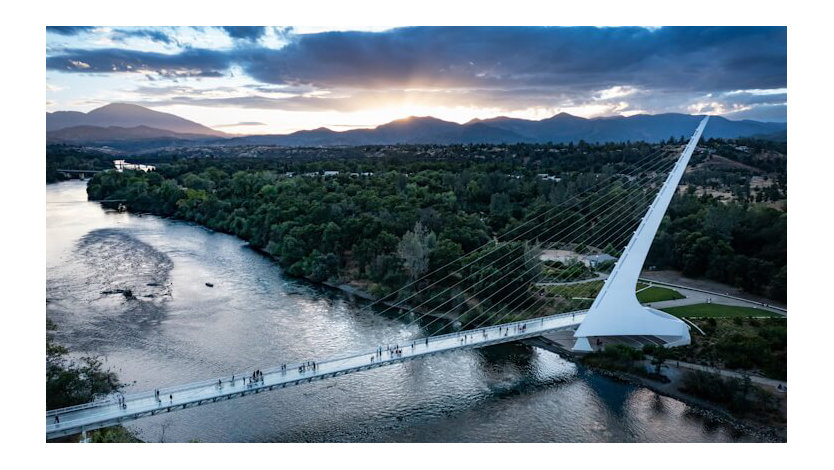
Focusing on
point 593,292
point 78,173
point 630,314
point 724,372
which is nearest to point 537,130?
point 593,292

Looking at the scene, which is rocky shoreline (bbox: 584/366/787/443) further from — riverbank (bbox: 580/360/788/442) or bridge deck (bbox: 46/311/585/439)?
bridge deck (bbox: 46/311/585/439)

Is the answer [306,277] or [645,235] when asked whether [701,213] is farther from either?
[306,277]

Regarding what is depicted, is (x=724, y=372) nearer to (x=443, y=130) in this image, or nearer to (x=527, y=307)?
(x=527, y=307)

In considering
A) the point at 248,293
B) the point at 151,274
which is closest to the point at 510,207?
the point at 248,293

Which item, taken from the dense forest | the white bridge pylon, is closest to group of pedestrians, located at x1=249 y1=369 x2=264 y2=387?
the white bridge pylon

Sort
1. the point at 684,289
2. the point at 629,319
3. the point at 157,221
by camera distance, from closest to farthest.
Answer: the point at 629,319 < the point at 684,289 < the point at 157,221

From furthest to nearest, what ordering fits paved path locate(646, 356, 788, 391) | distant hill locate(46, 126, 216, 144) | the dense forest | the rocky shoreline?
distant hill locate(46, 126, 216, 144) < the dense forest < paved path locate(646, 356, 788, 391) < the rocky shoreline

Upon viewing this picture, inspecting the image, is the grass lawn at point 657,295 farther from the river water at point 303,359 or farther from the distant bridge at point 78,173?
the distant bridge at point 78,173
